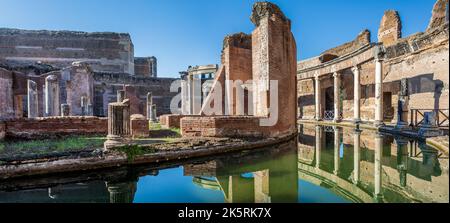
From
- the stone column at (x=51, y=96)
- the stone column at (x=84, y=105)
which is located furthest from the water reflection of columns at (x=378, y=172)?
the stone column at (x=84, y=105)

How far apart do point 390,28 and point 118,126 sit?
→ 26.4 m

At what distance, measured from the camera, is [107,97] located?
25562 millimetres

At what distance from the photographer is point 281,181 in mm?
4738

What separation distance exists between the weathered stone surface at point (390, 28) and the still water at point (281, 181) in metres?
19.4

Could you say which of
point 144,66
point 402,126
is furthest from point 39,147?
point 144,66

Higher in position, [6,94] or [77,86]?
[77,86]

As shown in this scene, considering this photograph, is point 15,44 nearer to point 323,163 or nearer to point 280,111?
point 280,111

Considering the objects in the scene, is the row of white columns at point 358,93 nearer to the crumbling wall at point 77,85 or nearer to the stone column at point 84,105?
the stone column at point 84,105

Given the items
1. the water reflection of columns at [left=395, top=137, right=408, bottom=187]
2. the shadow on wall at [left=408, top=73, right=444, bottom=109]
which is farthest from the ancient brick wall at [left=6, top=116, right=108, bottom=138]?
the shadow on wall at [left=408, top=73, right=444, bottom=109]

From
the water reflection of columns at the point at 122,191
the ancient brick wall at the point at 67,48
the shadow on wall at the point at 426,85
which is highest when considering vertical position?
the ancient brick wall at the point at 67,48

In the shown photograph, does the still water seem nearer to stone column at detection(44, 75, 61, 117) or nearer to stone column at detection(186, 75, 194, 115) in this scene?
stone column at detection(44, 75, 61, 117)

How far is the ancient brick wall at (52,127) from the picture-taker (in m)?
8.14

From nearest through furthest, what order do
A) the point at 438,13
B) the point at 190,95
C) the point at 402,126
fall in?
the point at 402,126
the point at 438,13
the point at 190,95

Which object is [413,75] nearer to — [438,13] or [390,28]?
A: [438,13]
